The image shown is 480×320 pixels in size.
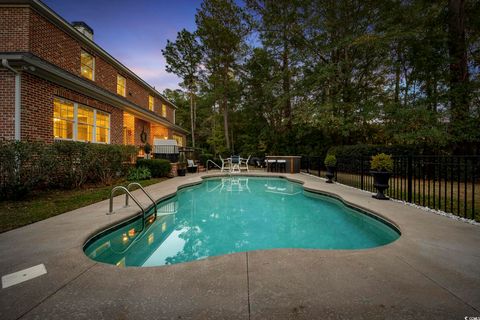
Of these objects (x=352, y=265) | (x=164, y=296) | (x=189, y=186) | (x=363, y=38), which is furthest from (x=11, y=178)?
(x=363, y=38)

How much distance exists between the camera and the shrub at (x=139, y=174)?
29.6 feet

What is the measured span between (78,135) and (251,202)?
313 inches

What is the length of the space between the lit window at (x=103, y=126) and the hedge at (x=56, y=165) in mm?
2386

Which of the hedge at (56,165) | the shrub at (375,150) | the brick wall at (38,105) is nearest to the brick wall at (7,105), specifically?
the brick wall at (38,105)

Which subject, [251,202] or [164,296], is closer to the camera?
[164,296]

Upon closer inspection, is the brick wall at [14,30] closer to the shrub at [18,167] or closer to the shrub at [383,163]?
the shrub at [18,167]

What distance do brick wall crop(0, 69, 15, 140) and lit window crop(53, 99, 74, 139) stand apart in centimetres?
122

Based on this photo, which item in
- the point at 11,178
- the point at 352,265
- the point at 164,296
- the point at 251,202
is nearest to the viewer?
the point at 164,296

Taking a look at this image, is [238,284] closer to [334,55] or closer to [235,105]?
[334,55]

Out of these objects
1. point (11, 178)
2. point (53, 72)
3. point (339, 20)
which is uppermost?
point (339, 20)

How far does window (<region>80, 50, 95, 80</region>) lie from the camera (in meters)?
9.71

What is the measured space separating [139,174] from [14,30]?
643 cm

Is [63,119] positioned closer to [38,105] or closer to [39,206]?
[38,105]

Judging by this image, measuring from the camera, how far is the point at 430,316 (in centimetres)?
137
